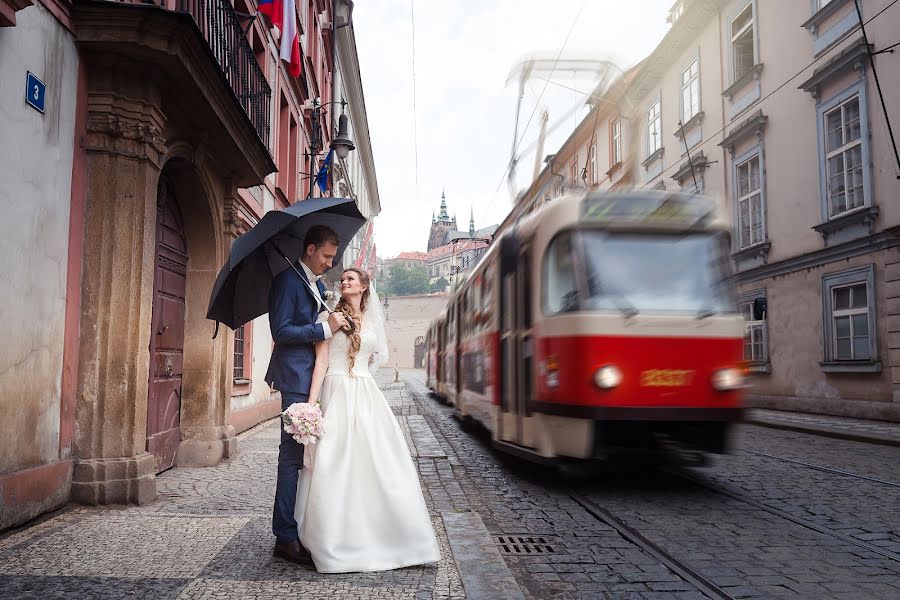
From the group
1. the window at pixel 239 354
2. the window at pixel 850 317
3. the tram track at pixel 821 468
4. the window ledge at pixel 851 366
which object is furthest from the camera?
the window at pixel 850 317

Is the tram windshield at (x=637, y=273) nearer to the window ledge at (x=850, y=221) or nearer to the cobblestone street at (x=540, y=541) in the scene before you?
the cobblestone street at (x=540, y=541)

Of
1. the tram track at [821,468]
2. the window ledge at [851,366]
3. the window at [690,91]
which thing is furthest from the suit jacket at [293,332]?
the window at [690,91]

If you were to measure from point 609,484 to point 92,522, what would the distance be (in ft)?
14.8

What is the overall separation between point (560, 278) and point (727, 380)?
1.68 meters

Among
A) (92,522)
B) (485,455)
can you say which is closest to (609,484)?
(485,455)

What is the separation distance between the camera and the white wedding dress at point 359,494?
403 cm

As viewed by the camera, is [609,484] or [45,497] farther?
[609,484]

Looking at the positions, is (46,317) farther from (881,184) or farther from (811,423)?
(881,184)

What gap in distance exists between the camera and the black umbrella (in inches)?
166

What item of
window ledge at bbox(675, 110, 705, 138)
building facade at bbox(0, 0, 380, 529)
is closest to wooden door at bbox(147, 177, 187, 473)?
building facade at bbox(0, 0, 380, 529)

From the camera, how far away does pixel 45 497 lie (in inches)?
211

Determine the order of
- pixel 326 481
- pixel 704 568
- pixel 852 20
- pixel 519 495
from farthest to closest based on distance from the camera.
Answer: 1. pixel 852 20
2. pixel 519 495
3. pixel 704 568
4. pixel 326 481

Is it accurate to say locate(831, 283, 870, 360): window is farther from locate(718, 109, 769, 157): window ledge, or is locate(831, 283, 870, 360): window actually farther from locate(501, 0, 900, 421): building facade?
locate(718, 109, 769, 157): window ledge

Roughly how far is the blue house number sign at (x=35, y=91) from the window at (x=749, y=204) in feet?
55.2
